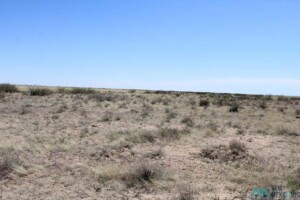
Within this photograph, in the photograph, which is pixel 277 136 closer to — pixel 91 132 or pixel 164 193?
pixel 91 132

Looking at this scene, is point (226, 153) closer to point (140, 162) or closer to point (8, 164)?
point (140, 162)

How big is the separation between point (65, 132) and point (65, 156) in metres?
5.16

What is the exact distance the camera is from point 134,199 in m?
8.88

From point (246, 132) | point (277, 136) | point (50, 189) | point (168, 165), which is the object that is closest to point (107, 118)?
point (246, 132)

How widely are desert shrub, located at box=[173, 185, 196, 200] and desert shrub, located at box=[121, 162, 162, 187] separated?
0.94 metres

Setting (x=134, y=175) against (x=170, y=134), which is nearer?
(x=134, y=175)

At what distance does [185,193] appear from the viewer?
28.6ft

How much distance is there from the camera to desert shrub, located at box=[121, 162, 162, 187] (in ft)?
32.6

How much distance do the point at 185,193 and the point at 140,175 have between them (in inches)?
69.6

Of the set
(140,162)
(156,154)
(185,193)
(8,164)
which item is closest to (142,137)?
(156,154)

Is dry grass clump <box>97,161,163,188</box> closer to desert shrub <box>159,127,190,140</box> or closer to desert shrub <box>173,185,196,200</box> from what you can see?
desert shrub <box>173,185,196,200</box>

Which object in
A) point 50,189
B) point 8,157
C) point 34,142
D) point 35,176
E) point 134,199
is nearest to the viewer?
point 134,199

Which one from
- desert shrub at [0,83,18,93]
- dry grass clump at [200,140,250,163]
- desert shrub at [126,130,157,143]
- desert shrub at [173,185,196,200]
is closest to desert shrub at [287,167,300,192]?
desert shrub at [173,185,196,200]

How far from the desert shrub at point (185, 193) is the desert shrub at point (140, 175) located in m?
0.94
